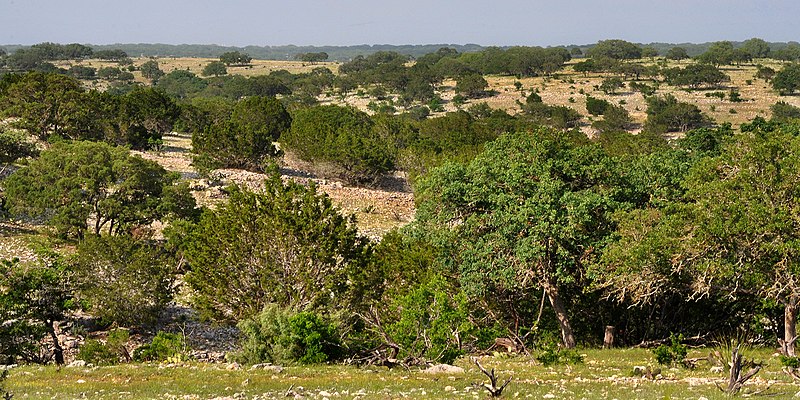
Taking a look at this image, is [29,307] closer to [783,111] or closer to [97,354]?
[97,354]

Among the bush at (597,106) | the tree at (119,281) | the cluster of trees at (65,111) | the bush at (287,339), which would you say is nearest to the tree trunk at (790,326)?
the bush at (287,339)

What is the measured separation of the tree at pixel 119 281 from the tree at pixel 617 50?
155624 millimetres

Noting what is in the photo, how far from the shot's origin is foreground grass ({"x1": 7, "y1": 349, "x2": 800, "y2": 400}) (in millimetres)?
11539

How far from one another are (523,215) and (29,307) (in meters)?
13.2

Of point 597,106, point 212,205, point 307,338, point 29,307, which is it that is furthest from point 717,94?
point 29,307

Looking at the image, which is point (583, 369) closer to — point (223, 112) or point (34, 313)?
point (34, 313)

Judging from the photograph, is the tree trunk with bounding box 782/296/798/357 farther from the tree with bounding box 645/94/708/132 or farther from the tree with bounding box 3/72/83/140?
the tree with bounding box 645/94/708/132

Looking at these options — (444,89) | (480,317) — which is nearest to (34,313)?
(480,317)

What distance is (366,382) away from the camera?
13.1m

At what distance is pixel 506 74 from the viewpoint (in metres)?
141

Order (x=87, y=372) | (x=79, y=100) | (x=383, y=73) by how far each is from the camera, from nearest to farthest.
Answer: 1. (x=87, y=372)
2. (x=79, y=100)
3. (x=383, y=73)

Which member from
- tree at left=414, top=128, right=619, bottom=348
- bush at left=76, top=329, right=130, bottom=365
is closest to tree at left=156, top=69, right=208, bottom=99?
bush at left=76, top=329, right=130, bottom=365

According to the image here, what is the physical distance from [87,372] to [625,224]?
12.4 meters

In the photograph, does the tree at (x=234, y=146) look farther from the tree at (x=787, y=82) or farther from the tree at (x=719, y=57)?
the tree at (x=719, y=57)
